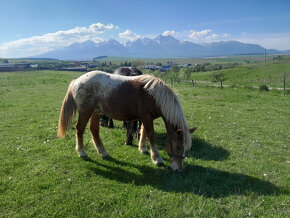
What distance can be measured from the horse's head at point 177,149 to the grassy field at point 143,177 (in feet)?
0.81

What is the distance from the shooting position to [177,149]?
18.2ft

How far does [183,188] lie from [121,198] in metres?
1.55

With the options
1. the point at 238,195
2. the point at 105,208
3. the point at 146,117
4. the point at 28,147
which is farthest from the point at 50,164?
the point at 238,195

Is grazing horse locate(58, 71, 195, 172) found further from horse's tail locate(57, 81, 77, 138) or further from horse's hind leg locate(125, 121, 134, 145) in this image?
horse's hind leg locate(125, 121, 134, 145)

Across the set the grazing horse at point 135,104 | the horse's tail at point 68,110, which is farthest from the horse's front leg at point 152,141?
the horse's tail at point 68,110

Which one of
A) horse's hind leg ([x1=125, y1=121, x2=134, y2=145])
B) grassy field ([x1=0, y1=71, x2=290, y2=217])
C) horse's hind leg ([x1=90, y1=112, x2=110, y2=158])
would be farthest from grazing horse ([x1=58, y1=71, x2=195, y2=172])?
horse's hind leg ([x1=125, y1=121, x2=134, y2=145])

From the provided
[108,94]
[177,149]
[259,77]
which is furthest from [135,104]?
[259,77]

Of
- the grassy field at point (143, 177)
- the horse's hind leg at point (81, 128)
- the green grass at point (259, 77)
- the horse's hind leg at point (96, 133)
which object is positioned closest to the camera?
the grassy field at point (143, 177)

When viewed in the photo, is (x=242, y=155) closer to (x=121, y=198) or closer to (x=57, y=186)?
(x=121, y=198)

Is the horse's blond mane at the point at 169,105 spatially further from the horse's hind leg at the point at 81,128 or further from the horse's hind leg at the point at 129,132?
the horse's hind leg at the point at 129,132

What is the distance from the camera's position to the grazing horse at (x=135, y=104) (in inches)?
218

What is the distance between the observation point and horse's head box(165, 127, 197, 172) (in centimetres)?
550

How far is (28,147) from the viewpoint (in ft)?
24.1

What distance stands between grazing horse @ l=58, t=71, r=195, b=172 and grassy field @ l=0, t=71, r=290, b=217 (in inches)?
33.4
